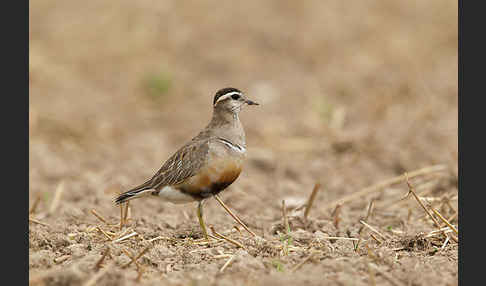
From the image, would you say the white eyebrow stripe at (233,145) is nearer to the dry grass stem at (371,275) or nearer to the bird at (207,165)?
the bird at (207,165)

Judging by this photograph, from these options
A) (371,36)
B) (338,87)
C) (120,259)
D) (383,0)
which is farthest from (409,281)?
(383,0)

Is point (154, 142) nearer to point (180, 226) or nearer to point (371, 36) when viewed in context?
point (180, 226)

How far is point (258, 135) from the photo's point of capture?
10.2 meters

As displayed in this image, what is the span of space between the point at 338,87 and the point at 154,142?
3.80 meters

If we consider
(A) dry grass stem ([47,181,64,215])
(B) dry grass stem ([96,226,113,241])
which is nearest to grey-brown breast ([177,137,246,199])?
(B) dry grass stem ([96,226,113,241])

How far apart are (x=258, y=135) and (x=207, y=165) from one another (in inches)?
192

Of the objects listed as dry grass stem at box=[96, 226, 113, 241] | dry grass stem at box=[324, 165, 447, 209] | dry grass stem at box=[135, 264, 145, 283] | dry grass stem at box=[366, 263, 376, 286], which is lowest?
dry grass stem at box=[366, 263, 376, 286]

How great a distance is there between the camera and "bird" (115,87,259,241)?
5.35m

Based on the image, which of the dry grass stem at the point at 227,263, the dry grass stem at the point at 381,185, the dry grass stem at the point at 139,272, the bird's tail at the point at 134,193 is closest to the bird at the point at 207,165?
the bird's tail at the point at 134,193

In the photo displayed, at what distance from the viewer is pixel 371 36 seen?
44.0ft

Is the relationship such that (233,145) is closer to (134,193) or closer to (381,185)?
(134,193)

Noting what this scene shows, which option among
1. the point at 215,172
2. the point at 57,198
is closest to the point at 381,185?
the point at 215,172

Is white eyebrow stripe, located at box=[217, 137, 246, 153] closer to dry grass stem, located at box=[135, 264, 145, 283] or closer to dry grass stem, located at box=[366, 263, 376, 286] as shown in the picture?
dry grass stem, located at box=[135, 264, 145, 283]

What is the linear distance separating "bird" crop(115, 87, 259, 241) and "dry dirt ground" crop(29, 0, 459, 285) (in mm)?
359
